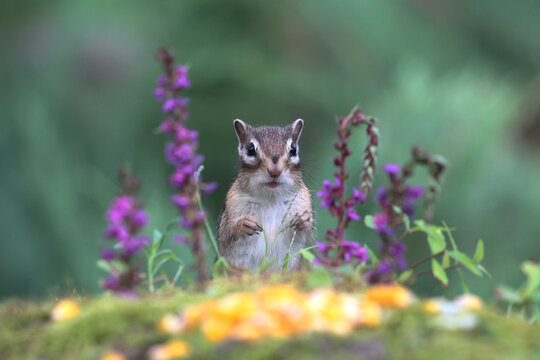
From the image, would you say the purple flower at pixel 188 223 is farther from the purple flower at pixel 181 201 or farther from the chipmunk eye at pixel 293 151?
the chipmunk eye at pixel 293 151

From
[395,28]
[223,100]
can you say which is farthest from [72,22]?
[395,28]

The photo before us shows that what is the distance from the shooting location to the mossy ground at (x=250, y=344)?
2180mm

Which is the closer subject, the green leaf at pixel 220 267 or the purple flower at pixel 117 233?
the purple flower at pixel 117 233

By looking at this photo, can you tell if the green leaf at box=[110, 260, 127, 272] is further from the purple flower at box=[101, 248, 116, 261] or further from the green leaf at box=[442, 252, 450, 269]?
the green leaf at box=[442, 252, 450, 269]

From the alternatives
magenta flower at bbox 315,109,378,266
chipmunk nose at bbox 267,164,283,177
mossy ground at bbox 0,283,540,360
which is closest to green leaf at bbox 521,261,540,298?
mossy ground at bbox 0,283,540,360

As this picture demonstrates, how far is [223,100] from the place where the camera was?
10.5 metres

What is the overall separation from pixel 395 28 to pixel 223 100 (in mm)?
2161

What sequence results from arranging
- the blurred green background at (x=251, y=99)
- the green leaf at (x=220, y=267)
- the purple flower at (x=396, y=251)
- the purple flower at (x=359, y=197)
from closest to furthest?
the purple flower at (x=396, y=251)
the purple flower at (x=359, y=197)
the green leaf at (x=220, y=267)
the blurred green background at (x=251, y=99)

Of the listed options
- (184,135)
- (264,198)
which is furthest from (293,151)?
(184,135)

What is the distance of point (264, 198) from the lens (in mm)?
5051

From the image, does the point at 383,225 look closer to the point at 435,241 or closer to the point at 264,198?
the point at 435,241

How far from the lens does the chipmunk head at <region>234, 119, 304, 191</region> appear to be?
16.1 ft

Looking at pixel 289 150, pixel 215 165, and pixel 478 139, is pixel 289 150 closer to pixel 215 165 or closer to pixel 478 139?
pixel 478 139

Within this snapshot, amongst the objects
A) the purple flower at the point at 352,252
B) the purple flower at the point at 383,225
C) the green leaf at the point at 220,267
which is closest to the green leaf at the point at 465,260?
the purple flower at the point at 352,252
